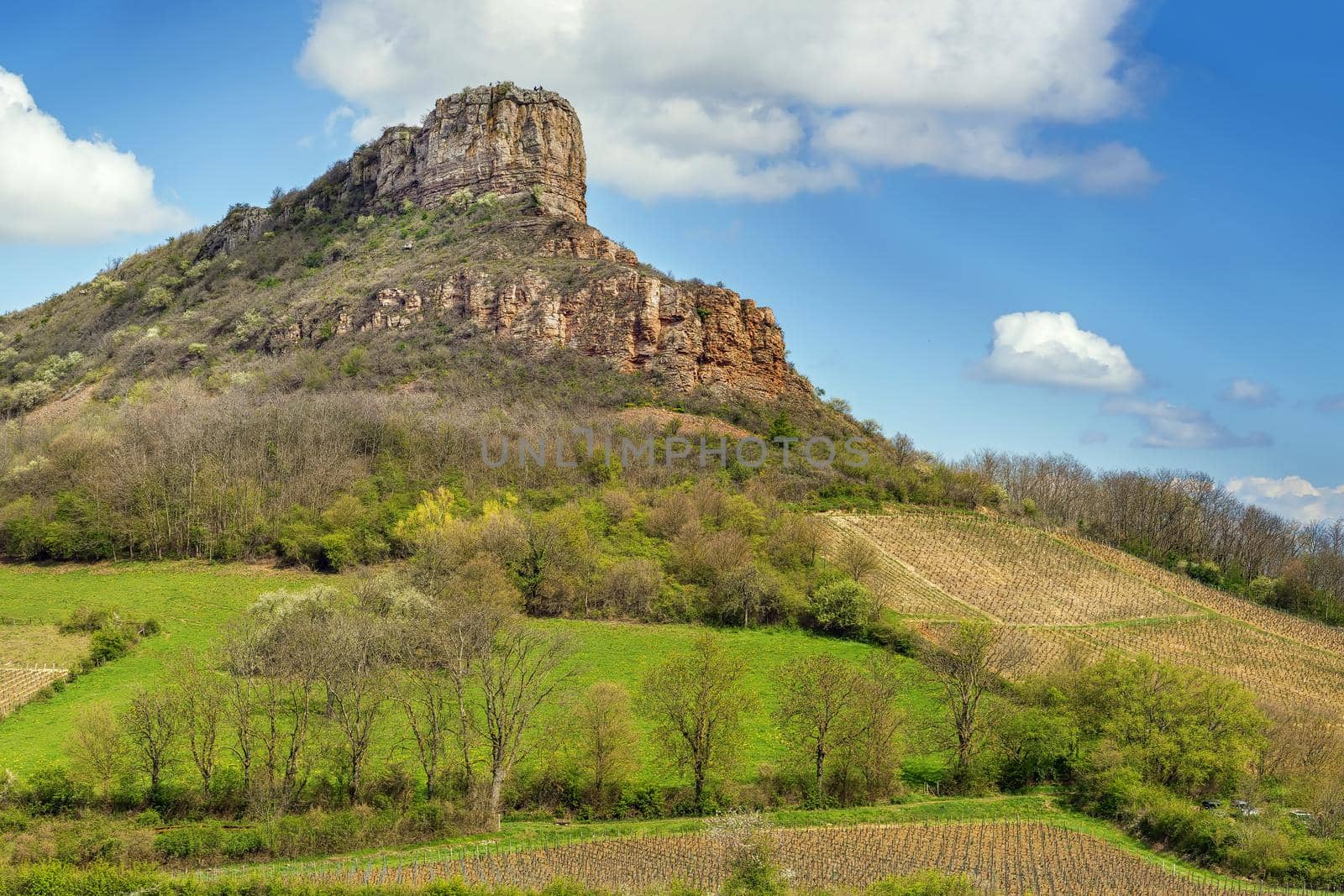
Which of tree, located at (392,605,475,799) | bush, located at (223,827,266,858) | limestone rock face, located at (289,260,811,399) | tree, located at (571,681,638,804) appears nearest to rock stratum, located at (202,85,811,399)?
limestone rock face, located at (289,260,811,399)

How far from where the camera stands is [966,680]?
4531 centimetres

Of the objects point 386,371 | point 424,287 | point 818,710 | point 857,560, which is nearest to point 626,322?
point 424,287

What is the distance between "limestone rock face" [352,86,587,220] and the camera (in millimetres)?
117688

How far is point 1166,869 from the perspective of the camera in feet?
113

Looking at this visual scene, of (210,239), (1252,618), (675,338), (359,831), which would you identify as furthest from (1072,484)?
(210,239)

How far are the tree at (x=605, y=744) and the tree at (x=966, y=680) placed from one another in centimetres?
1456

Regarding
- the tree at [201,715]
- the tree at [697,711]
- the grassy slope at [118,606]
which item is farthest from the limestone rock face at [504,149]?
the tree at [201,715]

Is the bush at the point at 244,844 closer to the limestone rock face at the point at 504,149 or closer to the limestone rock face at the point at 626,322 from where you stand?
the limestone rock face at the point at 626,322

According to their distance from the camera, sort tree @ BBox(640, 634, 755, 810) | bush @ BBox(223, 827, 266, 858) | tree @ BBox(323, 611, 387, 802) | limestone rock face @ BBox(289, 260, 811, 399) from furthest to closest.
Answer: limestone rock face @ BBox(289, 260, 811, 399) < tree @ BBox(640, 634, 755, 810) < tree @ BBox(323, 611, 387, 802) < bush @ BBox(223, 827, 266, 858)

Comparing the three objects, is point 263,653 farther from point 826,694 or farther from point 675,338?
point 675,338

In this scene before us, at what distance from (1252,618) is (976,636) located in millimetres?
41537

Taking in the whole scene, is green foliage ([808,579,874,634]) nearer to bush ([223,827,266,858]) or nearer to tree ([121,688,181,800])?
A: bush ([223,827,266,858])

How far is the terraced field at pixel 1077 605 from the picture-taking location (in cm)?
6372

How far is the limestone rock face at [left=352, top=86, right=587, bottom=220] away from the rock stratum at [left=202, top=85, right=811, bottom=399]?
17cm
